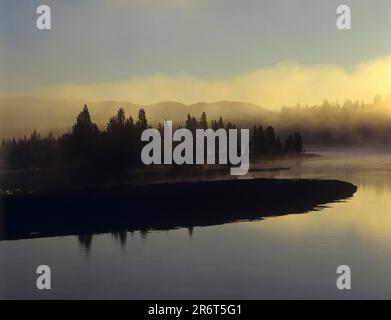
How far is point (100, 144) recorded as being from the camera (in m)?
2.37

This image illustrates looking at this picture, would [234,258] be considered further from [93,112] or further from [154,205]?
[93,112]

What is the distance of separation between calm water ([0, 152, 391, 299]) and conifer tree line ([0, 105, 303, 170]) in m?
0.39

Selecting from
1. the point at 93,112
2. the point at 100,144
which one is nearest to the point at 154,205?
the point at 100,144

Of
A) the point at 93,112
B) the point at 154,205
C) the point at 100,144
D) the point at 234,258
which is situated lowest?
the point at 234,258

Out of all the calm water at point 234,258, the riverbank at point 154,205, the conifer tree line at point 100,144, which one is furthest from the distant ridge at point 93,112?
the calm water at point 234,258

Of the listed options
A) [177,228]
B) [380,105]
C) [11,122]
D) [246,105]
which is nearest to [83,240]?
[177,228]

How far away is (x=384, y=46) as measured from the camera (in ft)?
7.63

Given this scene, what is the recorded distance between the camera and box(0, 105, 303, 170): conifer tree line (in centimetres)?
233

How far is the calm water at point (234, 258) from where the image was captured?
232cm

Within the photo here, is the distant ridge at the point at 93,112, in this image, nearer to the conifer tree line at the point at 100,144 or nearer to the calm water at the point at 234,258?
the conifer tree line at the point at 100,144

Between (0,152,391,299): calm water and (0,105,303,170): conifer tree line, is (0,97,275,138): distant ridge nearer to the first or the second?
(0,105,303,170): conifer tree line

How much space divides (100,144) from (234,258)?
3.05 feet

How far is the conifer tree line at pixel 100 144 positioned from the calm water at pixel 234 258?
0.39 meters

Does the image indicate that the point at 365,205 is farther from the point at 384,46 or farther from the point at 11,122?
the point at 11,122
